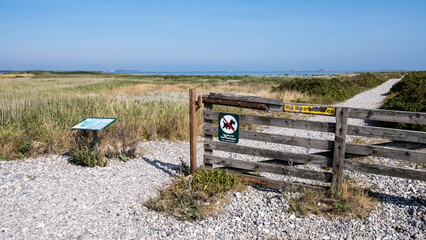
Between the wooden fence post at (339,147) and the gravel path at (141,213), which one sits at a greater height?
the wooden fence post at (339,147)

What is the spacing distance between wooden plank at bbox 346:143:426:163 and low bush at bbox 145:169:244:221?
2130 mm

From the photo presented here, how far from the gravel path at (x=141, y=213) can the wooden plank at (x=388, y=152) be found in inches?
32.4

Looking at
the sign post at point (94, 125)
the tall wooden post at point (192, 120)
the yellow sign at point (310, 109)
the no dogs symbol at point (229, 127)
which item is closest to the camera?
the yellow sign at point (310, 109)

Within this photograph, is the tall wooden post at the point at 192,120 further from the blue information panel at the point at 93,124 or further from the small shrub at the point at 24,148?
the small shrub at the point at 24,148

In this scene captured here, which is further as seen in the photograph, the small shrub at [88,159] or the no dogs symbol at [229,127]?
the small shrub at [88,159]

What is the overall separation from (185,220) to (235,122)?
2.04 metres

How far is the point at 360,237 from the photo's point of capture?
435 centimetres

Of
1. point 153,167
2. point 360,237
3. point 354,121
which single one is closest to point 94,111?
point 153,167

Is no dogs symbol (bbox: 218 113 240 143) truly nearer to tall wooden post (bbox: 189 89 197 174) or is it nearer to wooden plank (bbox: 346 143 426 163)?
tall wooden post (bbox: 189 89 197 174)

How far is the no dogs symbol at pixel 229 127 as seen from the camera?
5.89 m

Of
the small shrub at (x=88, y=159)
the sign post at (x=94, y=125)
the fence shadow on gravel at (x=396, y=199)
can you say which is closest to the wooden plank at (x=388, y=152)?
the fence shadow on gravel at (x=396, y=199)

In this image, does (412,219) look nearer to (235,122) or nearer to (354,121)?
(235,122)

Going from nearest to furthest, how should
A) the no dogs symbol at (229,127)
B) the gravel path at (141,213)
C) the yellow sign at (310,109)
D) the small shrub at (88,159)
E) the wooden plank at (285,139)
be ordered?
the gravel path at (141,213) < the yellow sign at (310,109) < the wooden plank at (285,139) < the no dogs symbol at (229,127) < the small shrub at (88,159)

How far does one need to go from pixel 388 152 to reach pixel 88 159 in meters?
6.03
